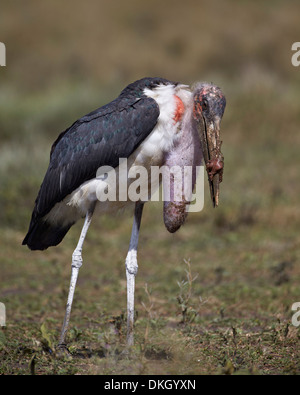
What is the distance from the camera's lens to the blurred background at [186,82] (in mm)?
6426

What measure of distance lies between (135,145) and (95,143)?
0.96 ft

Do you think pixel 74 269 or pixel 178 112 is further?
pixel 74 269

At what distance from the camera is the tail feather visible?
4871 millimetres

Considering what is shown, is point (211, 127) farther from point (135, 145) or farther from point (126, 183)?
point (126, 183)

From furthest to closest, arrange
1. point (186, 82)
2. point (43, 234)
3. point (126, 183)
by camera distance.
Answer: point (186, 82)
point (43, 234)
point (126, 183)

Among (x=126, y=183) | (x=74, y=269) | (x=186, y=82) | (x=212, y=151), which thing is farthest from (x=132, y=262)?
(x=186, y=82)

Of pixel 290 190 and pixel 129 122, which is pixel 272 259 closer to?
pixel 290 190

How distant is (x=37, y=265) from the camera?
267 inches

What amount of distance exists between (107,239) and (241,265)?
1.54 m

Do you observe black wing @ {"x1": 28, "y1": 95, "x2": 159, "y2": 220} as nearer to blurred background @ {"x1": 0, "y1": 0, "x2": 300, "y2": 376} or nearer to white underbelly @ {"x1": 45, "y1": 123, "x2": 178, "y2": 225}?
white underbelly @ {"x1": 45, "y1": 123, "x2": 178, "y2": 225}

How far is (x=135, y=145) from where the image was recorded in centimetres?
431

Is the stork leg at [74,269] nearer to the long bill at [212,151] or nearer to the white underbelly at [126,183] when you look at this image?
the white underbelly at [126,183]

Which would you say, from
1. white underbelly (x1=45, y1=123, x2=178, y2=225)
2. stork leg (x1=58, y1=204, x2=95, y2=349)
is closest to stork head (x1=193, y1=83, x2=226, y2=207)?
white underbelly (x1=45, y1=123, x2=178, y2=225)

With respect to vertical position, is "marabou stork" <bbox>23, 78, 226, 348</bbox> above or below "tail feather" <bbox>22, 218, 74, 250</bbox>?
above
